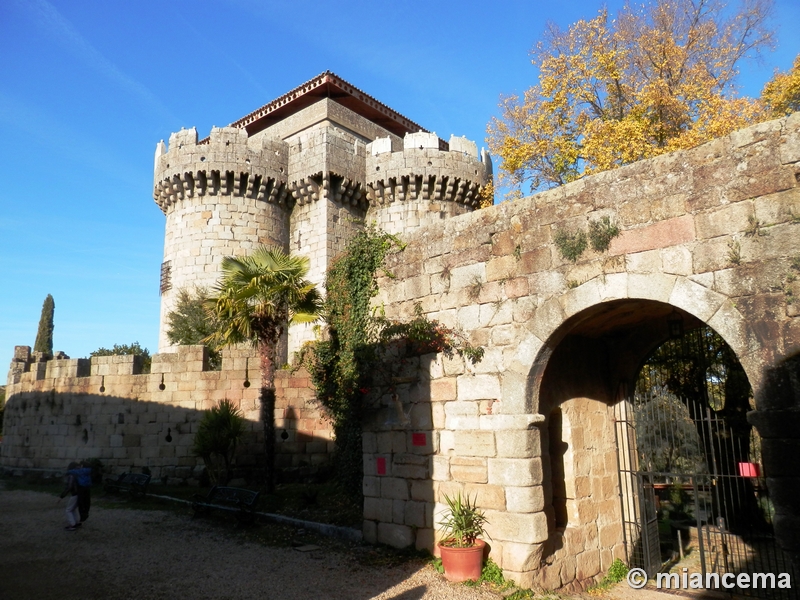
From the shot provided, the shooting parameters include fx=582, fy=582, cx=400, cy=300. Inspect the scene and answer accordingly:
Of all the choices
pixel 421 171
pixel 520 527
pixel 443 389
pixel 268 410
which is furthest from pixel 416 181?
pixel 520 527

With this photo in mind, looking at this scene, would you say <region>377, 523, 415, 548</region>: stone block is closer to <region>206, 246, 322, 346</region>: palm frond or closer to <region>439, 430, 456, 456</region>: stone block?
<region>439, 430, 456, 456</region>: stone block

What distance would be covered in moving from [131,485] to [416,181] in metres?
14.4

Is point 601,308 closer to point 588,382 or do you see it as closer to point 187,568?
point 588,382

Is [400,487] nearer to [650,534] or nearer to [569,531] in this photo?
[569,531]

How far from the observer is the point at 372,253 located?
8.71m

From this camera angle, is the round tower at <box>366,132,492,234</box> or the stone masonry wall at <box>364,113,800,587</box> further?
the round tower at <box>366,132,492,234</box>

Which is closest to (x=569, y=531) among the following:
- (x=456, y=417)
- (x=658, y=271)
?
(x=456, y=417)

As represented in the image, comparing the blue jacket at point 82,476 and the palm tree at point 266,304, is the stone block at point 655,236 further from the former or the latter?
the blue jacket at point 82,476

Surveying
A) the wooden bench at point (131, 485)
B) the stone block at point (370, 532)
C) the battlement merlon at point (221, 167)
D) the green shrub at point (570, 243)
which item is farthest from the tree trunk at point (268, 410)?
the battlement merlon at point (221, 167)

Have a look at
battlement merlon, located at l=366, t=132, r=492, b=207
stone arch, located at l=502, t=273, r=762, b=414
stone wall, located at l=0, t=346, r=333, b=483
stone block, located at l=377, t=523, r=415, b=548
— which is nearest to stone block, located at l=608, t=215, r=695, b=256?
stone arch, located at l=502, t=273, r=762, b=414

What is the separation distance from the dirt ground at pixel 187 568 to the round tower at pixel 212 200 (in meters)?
12.0

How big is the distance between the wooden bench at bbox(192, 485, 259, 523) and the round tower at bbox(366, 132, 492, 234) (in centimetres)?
1314

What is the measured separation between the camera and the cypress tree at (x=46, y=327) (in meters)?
35.2

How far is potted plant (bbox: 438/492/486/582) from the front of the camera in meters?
6.54
